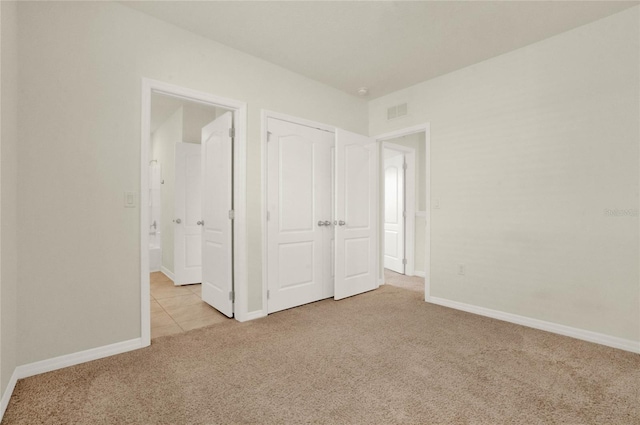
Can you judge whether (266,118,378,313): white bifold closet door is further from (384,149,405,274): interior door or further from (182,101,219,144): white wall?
(182,101,219,144): white wall

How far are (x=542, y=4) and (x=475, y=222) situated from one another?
1.92m

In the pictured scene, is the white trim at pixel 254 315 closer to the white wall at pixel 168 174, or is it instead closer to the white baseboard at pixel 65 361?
the white baseboard at pixel 65 361

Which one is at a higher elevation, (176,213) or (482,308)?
(176,213)

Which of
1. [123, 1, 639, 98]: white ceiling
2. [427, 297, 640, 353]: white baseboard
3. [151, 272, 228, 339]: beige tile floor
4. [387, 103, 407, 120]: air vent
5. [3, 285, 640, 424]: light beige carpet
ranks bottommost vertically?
[151, 272, 228, 339]: beige tile floor

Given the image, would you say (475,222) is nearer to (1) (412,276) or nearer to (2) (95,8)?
(1) (412,276)

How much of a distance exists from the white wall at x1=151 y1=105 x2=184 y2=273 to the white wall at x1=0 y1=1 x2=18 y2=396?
2781 mm

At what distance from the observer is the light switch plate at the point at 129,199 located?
7.54 feet

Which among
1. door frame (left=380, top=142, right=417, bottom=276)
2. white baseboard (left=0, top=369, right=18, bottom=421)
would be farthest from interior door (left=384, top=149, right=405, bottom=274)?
white baseboard (left=0, top=369, right=18, bottom=421)

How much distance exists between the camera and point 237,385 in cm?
184

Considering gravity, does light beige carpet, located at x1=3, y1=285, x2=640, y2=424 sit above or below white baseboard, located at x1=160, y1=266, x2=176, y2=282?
below

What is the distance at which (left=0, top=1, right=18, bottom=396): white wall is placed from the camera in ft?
5.32

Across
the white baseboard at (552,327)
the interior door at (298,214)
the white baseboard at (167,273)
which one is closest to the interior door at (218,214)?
the interior door at (298,214)

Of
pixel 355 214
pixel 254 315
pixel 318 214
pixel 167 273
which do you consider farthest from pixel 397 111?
pixel 167 273

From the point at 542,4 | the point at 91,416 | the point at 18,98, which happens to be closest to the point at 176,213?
the point at 18,98
